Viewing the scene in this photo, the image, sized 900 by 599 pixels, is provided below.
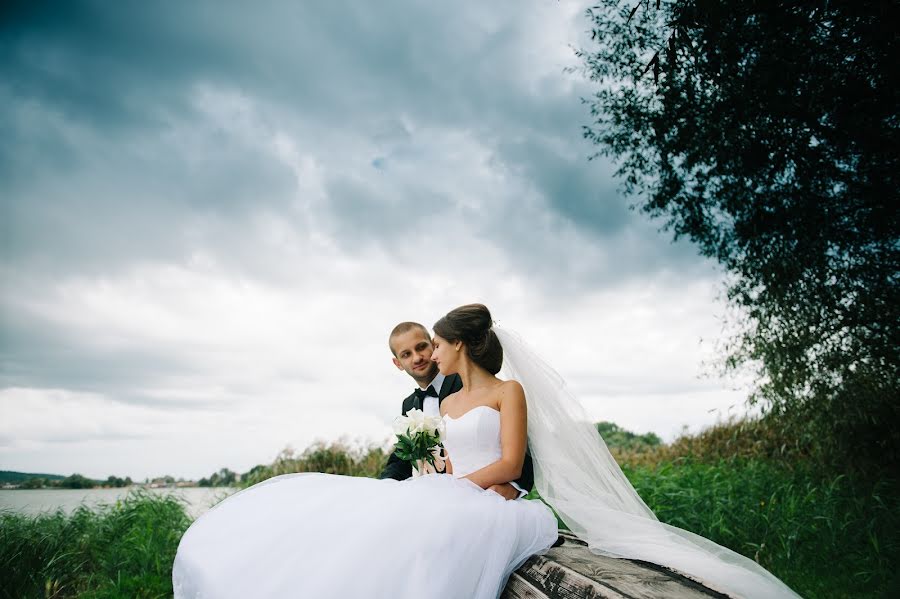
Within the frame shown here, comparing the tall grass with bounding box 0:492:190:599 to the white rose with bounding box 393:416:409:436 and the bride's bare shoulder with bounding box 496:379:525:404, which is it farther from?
the bride's bare shoulder with bounding box 496:379:525:404

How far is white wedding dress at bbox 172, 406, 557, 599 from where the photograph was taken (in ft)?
7.54

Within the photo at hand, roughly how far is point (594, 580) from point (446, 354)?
1.63m

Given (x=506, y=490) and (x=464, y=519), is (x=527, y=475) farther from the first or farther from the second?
(x=464, y=519)

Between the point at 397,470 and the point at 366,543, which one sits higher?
the point at 397,470

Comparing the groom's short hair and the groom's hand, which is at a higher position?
the groom's short hair

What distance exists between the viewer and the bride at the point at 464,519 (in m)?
2.32

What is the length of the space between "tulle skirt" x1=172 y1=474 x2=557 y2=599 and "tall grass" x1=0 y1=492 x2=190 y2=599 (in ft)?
12.8

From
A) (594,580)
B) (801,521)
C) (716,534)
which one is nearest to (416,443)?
(594,580)

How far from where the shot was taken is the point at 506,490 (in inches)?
122

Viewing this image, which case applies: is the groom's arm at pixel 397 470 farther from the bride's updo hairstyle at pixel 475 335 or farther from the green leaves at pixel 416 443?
the bride's updo hairstyle at pixel 475 335

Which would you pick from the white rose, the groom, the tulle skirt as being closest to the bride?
the tulle skirt

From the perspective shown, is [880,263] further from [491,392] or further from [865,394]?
[491,392]

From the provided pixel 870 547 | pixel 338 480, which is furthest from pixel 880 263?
pixel 338 480

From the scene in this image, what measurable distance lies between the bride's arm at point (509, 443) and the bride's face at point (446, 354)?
49cm
